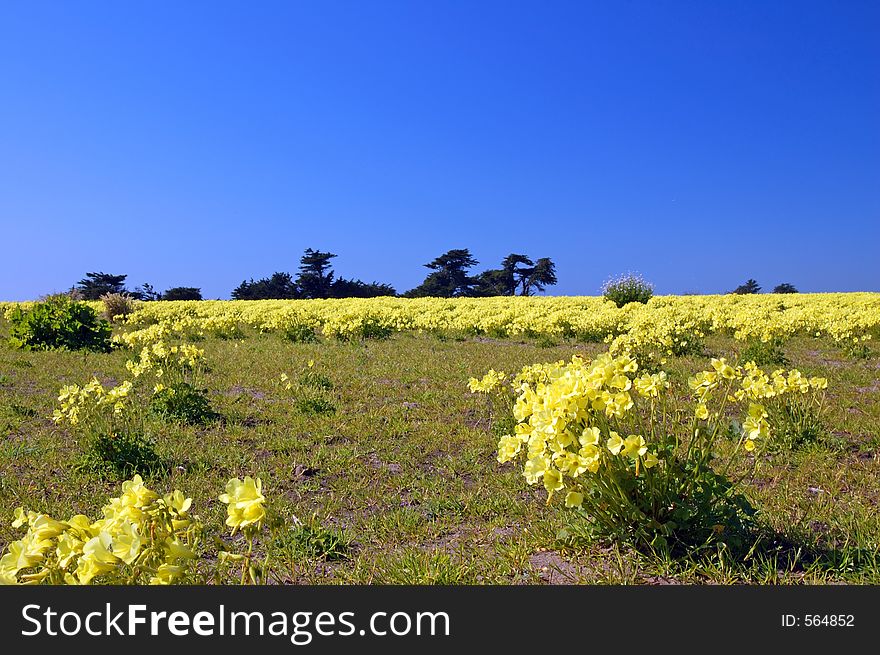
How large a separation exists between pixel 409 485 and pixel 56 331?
10.9m

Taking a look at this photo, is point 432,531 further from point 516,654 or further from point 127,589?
point 127,589

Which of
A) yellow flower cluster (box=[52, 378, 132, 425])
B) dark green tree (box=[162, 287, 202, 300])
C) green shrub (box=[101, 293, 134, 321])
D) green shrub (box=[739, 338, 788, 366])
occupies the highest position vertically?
dark green tree (box=[162, 287, 202, 300])

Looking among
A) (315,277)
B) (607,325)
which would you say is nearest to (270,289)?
(315,277)

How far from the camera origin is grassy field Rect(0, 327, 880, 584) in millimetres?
2963

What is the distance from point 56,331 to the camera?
40.4 ft

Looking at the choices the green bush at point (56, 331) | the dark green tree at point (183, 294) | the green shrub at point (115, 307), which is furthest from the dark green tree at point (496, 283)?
the green bush at point (56, 331)

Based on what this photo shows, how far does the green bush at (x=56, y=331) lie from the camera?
12.2 m

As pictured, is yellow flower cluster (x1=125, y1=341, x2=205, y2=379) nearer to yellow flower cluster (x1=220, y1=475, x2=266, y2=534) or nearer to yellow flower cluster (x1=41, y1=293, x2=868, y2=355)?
yellow flower cluster (x1=41, y1=293, x2=868, y2=355)

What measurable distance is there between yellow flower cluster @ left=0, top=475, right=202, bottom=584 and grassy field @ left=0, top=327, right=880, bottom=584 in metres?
0.19

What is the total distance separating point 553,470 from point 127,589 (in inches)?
64.4

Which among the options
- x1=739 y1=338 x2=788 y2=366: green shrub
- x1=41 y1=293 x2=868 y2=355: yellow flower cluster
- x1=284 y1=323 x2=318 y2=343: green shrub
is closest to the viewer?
x1=739 y1=338 x2=788 y2=366: green shrub

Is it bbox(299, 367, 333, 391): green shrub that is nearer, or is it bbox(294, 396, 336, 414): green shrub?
bbox(294, 396, 336, 414): green shrub

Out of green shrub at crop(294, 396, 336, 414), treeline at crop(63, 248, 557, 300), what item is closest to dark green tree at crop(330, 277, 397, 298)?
treeline at crop(63, 248, 557, 300)

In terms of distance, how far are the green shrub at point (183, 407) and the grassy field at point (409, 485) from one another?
208 mm
